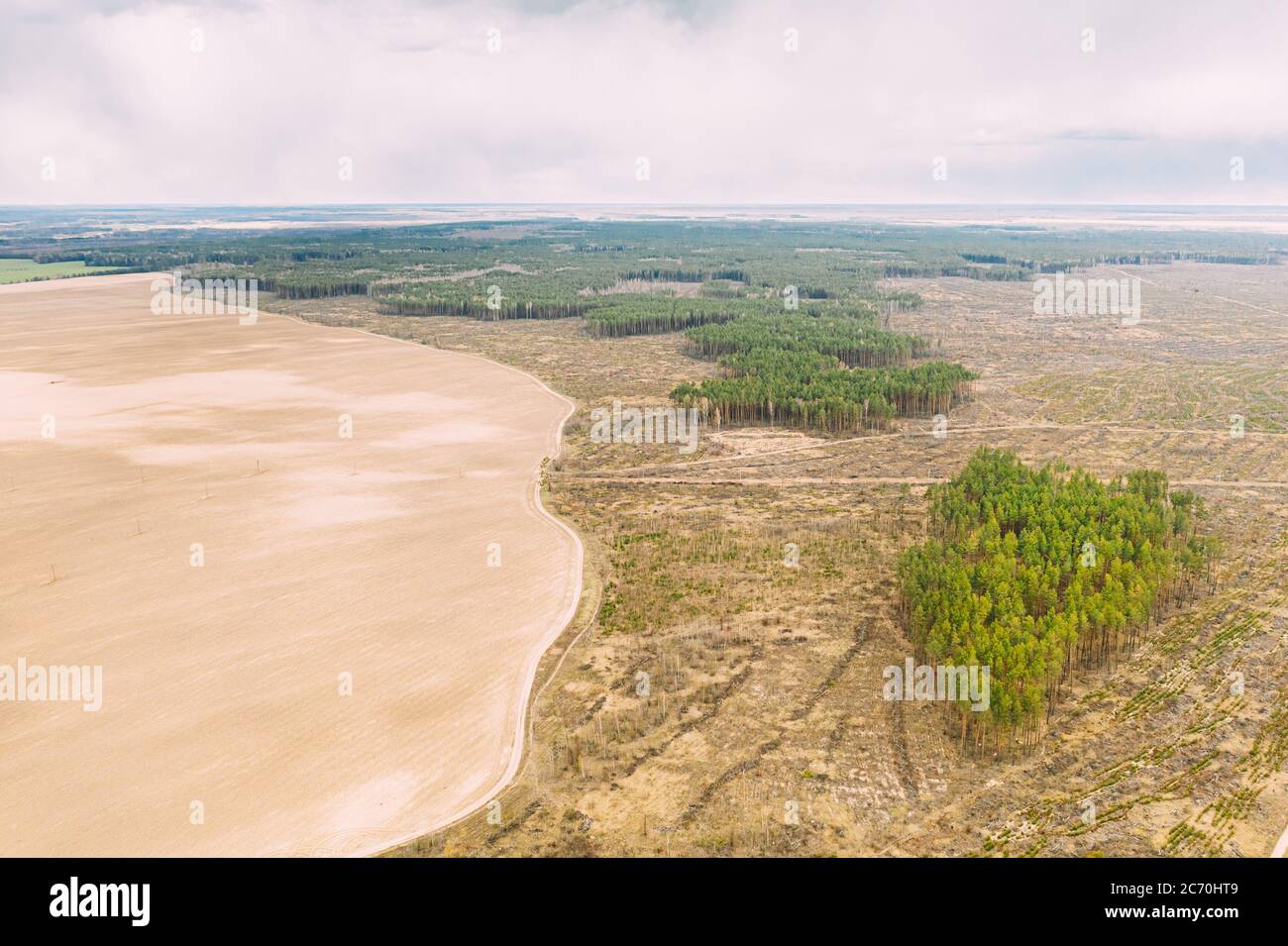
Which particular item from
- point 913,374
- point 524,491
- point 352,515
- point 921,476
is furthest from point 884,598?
point 913,374

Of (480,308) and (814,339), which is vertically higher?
(480,308)

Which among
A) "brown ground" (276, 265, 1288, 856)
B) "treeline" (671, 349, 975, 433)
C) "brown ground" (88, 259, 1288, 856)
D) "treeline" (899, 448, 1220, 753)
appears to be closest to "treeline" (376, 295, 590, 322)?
"treeline" (671, 349, 975, 433)

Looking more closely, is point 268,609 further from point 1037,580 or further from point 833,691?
point 1037,580

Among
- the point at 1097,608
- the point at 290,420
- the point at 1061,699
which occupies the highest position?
the point at 290,420

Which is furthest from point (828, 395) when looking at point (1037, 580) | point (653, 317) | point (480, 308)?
point (480, 308)

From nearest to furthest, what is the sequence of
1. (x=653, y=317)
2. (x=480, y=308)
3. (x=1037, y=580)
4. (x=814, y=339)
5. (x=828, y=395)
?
(x=1037, y=580) → (x=828, y=395) → (x=814, y=339) → (x=653, y=317) → (x=480, y=308)

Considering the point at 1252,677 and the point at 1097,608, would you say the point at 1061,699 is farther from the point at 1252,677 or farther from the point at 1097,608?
the point at 1252,677
